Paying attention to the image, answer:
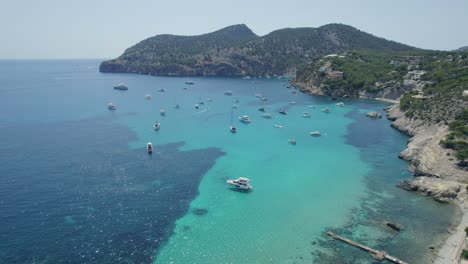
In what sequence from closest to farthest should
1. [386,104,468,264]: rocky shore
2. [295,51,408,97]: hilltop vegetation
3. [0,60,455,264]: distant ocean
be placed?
[0,60,455,264]: distant ocean, [386,104,468,264]: rocky shore, [295,51,408,97]: hilltop vegetation

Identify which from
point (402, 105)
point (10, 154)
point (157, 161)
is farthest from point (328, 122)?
point (10, 154)

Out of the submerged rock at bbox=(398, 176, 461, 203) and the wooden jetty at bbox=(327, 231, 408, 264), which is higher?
the submerged rock at bbox=(398, 176, 461, 203)

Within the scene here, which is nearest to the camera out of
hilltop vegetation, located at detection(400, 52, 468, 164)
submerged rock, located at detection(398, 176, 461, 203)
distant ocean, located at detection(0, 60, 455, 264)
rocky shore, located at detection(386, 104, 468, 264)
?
distant ocean, located at detection(0, 60, 455, 264)

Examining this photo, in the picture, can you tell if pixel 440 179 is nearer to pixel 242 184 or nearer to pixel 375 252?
pixel 375 252

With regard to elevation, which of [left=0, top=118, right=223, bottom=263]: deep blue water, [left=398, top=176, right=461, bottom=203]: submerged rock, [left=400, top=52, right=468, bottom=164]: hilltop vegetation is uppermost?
[left=400, top=52, right=468, bottom=164]: hilltop vegetation

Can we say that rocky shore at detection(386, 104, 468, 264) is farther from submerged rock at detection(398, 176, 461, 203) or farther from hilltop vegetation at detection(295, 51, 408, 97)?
hilltop vegetation at detection(295, 51, 408, 97)

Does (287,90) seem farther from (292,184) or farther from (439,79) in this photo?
(292,184)

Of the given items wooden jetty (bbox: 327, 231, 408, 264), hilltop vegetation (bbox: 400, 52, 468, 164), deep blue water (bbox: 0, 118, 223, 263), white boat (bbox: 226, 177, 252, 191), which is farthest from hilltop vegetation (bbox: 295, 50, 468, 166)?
deep blue water (bbox: 0, 118, 223, 263)
